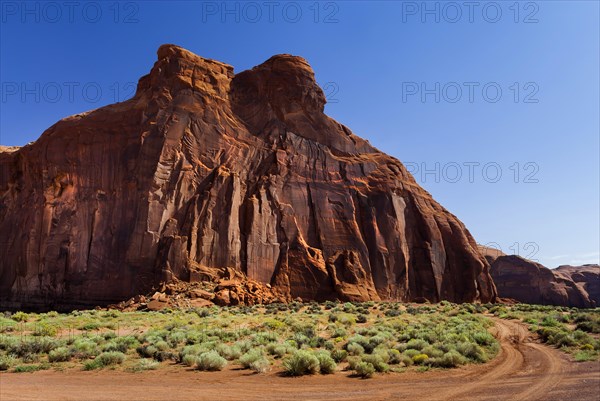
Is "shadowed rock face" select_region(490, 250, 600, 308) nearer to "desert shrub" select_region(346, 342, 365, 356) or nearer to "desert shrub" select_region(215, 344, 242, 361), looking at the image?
"desert shrub" select_region(346, 342, 365, 356)

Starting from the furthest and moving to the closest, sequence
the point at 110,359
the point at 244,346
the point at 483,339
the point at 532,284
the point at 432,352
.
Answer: the point at 532,284 → the point at 483,339 → the point at 244,346 → the point at 432,352 → the point at 110,359

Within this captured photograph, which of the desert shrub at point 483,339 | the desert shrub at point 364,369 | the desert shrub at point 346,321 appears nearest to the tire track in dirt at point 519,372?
the desert shrub at point 483,339

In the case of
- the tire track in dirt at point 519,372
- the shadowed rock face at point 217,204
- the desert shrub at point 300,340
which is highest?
the shadowed rock face at point 217,204

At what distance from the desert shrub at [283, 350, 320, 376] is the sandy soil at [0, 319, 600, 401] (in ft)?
1.41

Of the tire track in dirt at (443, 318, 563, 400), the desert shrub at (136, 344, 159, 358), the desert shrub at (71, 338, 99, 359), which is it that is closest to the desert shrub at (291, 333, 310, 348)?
the desert shrub at (136, 344, 159, 358)

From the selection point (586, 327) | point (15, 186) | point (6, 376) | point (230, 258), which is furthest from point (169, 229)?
point (586, 327)

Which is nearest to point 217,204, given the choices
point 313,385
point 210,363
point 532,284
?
point 210,363

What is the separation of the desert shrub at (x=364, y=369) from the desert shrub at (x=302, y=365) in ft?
3.74

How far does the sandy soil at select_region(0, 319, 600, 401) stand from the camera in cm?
934

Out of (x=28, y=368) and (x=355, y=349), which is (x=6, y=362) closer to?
(x=28, y=368)

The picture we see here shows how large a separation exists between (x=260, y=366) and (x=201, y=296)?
2280 cm

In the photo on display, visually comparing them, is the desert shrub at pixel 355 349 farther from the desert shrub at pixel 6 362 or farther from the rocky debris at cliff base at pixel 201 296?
the rocky debris at cliff base at pixel 201 296

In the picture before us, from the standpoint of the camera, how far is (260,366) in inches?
473

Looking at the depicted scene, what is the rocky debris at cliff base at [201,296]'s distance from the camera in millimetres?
31688
